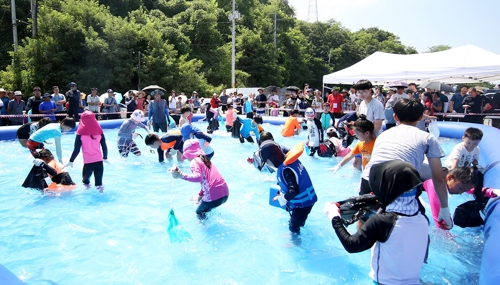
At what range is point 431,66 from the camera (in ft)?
33.4

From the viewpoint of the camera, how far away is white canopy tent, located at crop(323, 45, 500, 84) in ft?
31.0

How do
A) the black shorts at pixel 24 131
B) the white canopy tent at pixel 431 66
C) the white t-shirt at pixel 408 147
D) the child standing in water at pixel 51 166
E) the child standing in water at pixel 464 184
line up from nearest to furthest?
the white t-shirt at pixel 408 147 < the child standing in water at pixel 464 184 < the child standing in water at pixel 51 166 < the black shorts at pixel 24 131 < the white canopy tent at pixel 431 66

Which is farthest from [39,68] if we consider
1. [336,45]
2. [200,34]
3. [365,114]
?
[336,45]

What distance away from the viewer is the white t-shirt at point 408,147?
2.83 m

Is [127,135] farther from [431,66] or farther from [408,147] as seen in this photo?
[431,66]

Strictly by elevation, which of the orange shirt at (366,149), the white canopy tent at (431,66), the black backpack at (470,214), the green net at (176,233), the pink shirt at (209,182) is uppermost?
the white canopy tent at (431,66)

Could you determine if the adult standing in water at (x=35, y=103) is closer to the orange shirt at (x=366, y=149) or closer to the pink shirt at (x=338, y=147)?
the pink shirt at (x=338, y=147)

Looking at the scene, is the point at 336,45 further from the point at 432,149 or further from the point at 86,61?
the point at 432,149

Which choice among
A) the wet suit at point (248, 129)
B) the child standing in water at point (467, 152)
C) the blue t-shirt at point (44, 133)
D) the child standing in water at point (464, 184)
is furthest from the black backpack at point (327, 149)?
the blue t-shirt at point (44, 133)

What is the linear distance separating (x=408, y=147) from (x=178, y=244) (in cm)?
279

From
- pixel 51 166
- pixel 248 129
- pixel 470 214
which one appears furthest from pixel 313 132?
pixel 51 166

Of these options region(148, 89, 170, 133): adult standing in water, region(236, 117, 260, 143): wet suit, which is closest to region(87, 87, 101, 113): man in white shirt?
region(148, 89, 170, 133): adult standing in water

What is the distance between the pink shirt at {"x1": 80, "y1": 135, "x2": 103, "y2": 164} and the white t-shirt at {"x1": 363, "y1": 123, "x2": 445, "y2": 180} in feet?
14.8

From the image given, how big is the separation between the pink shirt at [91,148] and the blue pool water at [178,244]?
620 millimetres
